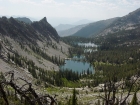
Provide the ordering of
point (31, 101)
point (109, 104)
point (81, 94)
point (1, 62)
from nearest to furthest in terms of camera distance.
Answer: point (31, 101) < point (109, 104) < point (81, 94) < point (1, 62)

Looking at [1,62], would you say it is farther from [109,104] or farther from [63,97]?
[109,104]

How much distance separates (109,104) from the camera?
7297 millimetres

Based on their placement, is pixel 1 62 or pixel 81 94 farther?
pixel 1 62

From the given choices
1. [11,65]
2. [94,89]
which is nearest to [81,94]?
[94,89]

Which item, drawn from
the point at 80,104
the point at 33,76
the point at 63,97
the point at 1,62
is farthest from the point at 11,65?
the point at 80,104

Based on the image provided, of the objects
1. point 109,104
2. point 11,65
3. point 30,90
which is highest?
point 30,90

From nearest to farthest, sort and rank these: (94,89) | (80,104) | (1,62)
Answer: (80,104), (94,89), (1,62)

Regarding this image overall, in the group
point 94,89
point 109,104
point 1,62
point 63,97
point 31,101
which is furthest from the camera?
point 1,62

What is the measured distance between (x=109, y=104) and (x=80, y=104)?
421 ft

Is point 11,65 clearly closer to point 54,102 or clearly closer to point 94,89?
point 94,89

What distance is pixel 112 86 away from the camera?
7309 mm

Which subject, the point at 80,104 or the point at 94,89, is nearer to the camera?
the point at 80,104

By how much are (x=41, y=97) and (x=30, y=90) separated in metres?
0.44

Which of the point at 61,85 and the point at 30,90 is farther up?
the point at 30,90
